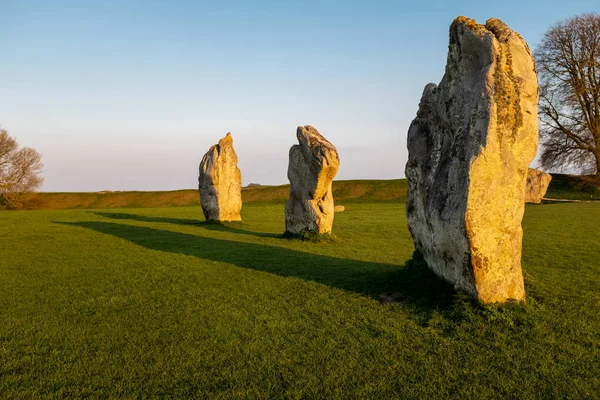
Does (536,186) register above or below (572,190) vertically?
above

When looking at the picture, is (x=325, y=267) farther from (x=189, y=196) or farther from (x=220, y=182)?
(x=189, y=196)

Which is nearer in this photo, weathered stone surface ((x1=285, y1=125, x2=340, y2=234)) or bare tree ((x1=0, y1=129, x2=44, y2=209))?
weathered stone surface ((x1=285, y1=125, x2=340, y2=234))

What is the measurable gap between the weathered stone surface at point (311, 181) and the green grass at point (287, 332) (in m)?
4.75

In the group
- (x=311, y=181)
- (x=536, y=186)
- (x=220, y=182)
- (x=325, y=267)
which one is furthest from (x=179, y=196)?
(x=325, y=267)

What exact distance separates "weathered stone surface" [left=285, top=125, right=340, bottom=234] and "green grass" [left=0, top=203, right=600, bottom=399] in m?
4.75

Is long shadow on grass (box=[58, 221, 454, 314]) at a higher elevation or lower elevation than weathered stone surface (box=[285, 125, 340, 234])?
lower

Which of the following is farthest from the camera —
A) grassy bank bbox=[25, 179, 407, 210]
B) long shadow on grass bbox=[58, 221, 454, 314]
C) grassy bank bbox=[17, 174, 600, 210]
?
grassy bank bbox=[25, 179, 407, 210]

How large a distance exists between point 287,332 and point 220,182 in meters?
16.5

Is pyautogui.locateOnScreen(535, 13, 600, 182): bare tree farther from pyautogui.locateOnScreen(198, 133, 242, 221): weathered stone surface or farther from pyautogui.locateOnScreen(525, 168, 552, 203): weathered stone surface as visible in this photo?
pyautogui.locateOnScreen(198, 133, 242, 221): weathered stone surface

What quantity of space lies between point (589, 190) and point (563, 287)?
1418 inches

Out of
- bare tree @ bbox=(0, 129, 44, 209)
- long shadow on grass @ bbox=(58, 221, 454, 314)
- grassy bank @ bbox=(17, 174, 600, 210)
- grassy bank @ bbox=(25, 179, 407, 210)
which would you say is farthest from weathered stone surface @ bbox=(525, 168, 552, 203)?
bare tree @ bbox=(0, 129, 44, 209)

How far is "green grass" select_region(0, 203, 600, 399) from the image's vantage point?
461 centimetres

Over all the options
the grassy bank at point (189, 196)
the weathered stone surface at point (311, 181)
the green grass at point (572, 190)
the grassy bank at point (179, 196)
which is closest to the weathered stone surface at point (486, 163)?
the weathered stone surface at point (311, 181)

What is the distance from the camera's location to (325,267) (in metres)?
10.5
